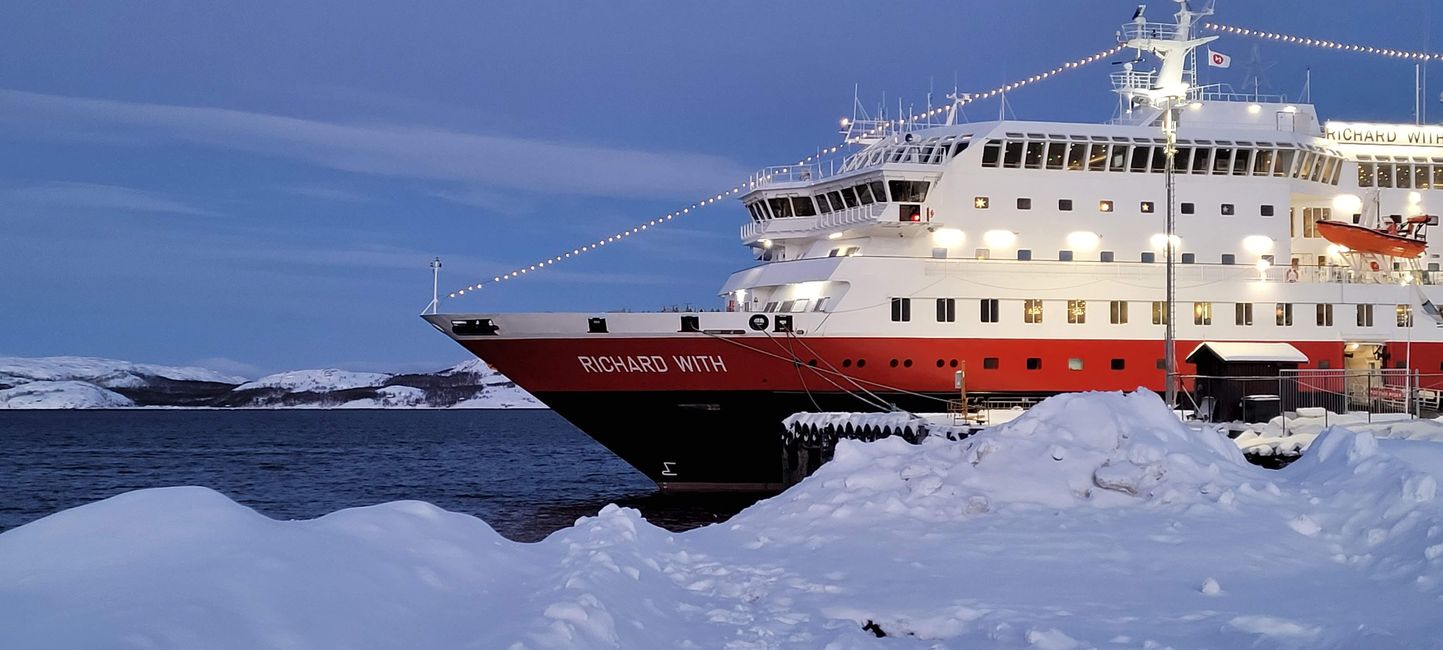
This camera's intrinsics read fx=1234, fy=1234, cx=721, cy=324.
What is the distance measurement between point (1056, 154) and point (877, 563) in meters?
22.2

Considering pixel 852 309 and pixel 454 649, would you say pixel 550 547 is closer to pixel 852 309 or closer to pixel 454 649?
pixel 454 649

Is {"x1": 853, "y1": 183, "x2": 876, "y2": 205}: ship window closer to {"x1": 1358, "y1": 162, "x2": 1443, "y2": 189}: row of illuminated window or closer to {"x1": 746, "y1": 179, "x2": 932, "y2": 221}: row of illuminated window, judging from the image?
{"x1": 746, "y1": 179, "x2": 932, "y2": 221}: row of illuminated window

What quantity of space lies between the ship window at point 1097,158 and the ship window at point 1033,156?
1309 millimetres

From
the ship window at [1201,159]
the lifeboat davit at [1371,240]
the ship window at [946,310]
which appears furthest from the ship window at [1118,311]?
the lifeboat davit at [1371,240]

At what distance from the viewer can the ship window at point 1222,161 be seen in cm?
3159

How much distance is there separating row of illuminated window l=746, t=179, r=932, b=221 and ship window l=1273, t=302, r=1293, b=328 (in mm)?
9528

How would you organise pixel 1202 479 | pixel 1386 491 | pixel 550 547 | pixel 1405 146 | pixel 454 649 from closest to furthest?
1. pixel 454 649
2. pixel 550 547
3. pixel 1386 491
4. pixel 1202 479
5. pixel 1405 146

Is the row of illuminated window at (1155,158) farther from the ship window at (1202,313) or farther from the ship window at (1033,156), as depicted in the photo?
the ship window at (1202,313)

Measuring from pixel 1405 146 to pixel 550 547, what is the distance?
32099 mm

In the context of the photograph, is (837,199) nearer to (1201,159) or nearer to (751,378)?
(751,378)

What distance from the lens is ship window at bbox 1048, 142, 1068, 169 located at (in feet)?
100

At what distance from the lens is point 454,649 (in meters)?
6.59

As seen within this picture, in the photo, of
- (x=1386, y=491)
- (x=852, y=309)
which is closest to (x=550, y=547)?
(x=1386, y=491)

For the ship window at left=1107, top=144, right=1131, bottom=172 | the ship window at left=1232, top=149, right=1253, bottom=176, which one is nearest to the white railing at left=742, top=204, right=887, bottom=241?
the ship window at left=1107, top=144, right=1131, bottom=172
